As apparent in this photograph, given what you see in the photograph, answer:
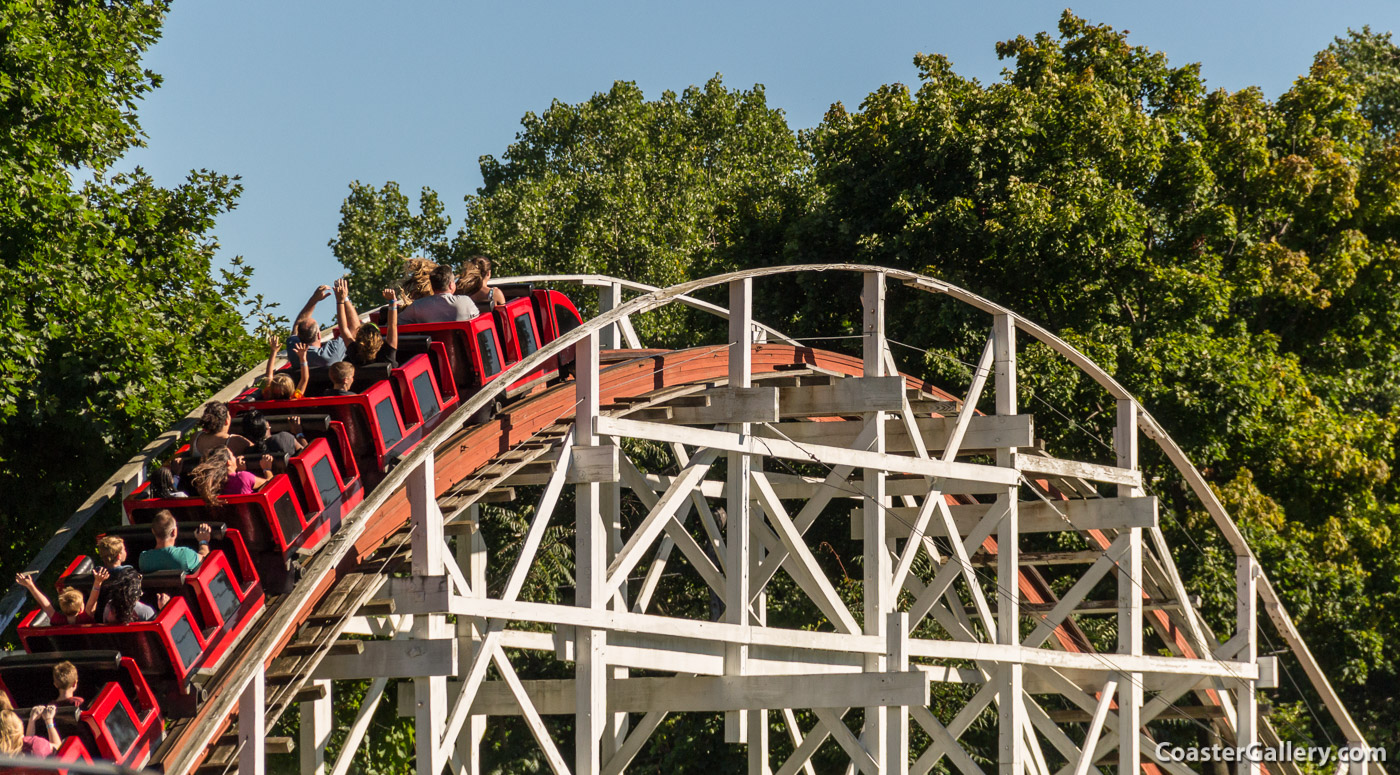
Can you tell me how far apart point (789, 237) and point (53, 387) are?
11279 mm

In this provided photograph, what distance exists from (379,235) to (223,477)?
24.7 meters

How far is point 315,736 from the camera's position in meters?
11.0

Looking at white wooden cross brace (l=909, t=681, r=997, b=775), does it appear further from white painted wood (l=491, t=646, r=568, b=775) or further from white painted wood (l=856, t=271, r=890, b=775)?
white painted wood (l=491, t=646, r=568, b=775)

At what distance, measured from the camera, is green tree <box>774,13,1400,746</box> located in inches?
832

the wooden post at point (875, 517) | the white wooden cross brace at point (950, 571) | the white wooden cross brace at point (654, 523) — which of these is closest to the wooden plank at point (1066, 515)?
the white wooden cross brace at point (950, 571)

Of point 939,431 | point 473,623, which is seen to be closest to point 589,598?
point 473,623

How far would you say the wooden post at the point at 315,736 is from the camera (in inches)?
429

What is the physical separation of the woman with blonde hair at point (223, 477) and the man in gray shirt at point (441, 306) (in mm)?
2225

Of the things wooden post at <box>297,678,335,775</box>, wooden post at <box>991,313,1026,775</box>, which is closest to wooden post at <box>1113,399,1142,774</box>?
wooden post at <box>991,313,1026,775</box>

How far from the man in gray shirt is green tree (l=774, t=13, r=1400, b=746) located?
35.1 ft

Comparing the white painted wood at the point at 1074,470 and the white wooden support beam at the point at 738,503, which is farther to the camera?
the white painted wood at the point at 1074,470

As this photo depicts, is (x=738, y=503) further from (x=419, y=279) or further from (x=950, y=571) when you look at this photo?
(x=419, y=279)

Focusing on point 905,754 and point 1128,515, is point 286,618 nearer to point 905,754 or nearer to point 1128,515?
point 905,754

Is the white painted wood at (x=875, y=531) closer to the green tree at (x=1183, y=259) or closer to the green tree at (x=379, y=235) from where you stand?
the green tree at (x=1183, y=259)
